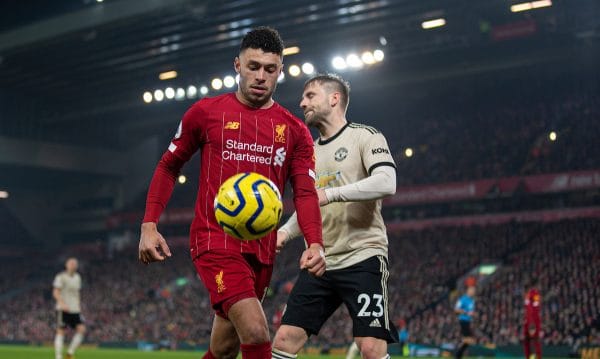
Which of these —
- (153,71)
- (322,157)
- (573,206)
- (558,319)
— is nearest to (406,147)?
(573,206)

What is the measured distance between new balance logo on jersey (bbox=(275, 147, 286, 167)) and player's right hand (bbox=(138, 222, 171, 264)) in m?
0.84

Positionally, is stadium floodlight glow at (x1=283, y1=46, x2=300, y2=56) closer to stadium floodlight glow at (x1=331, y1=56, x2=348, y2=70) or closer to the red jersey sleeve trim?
stadium floodlight glow at (x1=331, y1=56, x2=348, y2=70)

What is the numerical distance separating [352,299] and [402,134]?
3363 cm

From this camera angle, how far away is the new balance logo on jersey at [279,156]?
15.4 feet

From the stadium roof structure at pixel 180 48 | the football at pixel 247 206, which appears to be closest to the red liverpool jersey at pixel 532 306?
the football at pixel 247 206

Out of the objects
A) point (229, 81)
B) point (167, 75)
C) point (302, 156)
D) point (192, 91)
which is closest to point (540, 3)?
point (229, 81)

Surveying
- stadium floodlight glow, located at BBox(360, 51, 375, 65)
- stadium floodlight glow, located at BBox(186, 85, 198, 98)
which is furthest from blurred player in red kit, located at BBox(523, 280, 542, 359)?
stadium floodlight glow, located at BBox(186, 85, 198, 98)

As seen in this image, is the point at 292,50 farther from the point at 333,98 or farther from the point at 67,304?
the point at 333,98

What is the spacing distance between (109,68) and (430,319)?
65.7ft

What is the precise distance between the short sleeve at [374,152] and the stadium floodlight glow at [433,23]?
24300 millimetres

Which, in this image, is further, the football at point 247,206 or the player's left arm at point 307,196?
Result: the player's left arm at point 307,196

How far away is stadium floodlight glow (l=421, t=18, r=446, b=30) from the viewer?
2906 centimetres

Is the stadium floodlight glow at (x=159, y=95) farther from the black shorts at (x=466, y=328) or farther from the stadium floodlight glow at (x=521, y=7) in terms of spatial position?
the black shorts at (x=466, y=328)

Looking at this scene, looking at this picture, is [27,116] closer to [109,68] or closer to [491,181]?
Result: [109,68]
